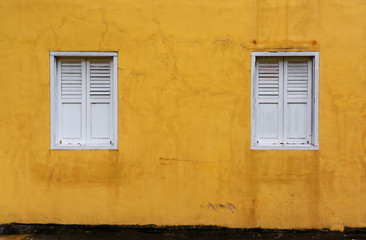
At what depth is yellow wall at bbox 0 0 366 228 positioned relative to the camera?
4227 mm

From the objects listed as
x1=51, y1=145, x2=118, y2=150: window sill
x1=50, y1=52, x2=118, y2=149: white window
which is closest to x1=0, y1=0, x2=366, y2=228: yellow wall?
x1=51, y1=145, x2=118, y2=150: window sill

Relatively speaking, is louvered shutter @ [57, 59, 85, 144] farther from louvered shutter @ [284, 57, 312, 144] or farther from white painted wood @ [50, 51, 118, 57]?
louvered shutter @ [284, 57, 312, 144]

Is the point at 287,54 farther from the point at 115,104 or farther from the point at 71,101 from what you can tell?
the point at 71,101

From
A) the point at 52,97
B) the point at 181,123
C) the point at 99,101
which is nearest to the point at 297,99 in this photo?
the point at 181,123

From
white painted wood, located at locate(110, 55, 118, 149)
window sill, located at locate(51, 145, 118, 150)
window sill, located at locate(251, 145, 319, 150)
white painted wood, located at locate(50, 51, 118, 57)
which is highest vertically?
white painted wood, located at locate(50, 51, 118, 57)

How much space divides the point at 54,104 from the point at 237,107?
9.08 feet

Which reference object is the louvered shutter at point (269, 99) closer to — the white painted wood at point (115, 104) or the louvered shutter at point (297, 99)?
the louvered shutter at point (297, 99)

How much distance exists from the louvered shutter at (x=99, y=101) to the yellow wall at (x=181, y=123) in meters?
0.24

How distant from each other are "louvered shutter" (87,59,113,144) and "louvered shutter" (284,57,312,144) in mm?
2731

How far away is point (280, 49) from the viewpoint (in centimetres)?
424

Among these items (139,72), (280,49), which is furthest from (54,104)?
(280,49)

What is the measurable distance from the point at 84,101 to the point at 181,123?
1.55 metres

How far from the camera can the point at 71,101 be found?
440 cm

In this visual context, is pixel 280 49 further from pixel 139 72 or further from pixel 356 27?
pixel 139 72
